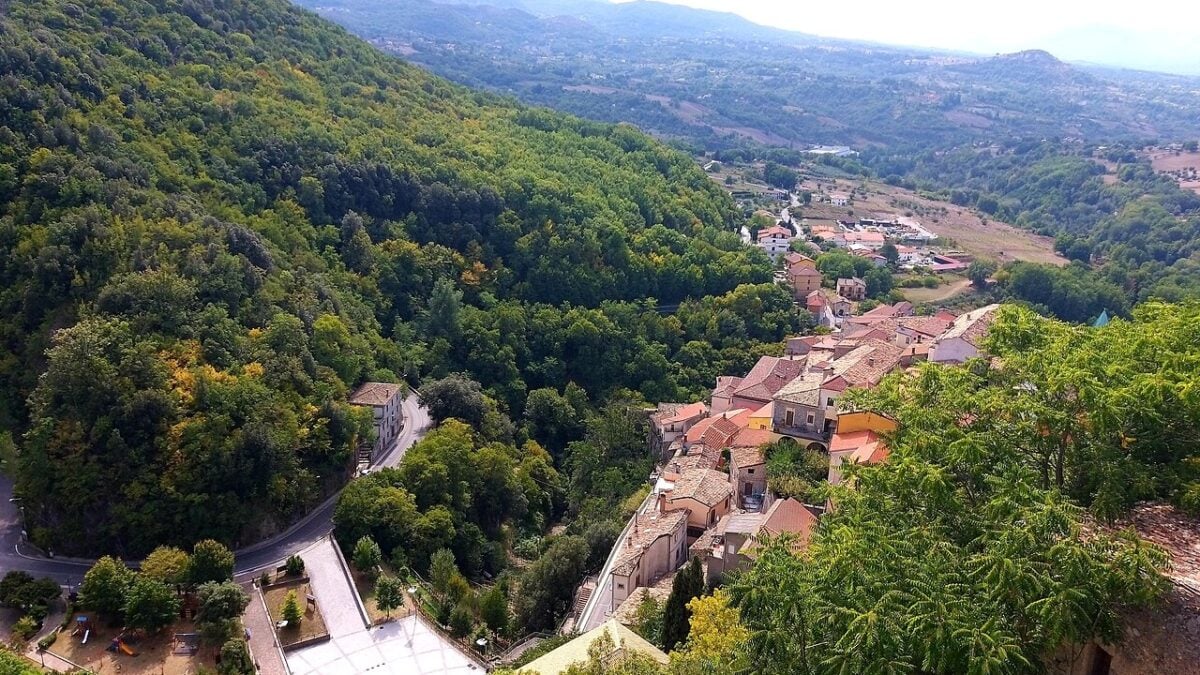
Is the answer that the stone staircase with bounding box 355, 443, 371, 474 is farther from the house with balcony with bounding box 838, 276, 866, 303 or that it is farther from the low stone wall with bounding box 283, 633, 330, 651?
the house with balcony with bounding box 838, 276, 866, 303

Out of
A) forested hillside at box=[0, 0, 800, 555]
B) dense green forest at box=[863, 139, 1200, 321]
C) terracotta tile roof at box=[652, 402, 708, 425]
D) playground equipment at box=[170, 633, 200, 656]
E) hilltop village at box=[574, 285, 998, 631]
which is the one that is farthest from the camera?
dense green forest at box=[863, 139, 1200, 321]

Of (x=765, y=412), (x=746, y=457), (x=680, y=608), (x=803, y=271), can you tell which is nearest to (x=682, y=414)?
(x=765, y=412)

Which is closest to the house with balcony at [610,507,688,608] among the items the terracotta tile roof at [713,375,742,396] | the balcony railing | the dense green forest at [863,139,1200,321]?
the balcony railing

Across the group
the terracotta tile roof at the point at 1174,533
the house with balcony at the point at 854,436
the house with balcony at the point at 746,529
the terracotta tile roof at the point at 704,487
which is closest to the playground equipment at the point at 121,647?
the house with balcony at the point at 746,529

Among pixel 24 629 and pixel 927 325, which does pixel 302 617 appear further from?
pixel 927 325

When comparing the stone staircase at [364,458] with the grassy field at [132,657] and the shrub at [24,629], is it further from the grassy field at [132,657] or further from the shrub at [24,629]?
the shrub at [24,629]

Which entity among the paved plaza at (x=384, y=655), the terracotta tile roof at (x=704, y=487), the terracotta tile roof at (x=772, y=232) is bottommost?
the terracotta tile roof at (x=772, y=232)

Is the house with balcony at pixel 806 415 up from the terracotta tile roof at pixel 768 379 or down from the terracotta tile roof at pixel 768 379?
up
